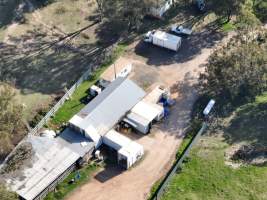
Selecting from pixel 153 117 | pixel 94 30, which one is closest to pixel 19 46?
pixel 94 30

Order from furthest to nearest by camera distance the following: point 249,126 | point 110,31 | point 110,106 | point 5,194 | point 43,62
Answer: point 110,31
point 43,62
point 249,126
point 110,106
point 5,194

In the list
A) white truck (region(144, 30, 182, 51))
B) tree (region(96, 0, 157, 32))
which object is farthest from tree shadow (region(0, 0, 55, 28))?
white truck (region(144, 30, 182, 51))

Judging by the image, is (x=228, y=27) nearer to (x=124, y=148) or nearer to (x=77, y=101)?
(x=77, y=101)

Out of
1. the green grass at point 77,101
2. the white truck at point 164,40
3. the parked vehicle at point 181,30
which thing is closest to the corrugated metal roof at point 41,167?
the green grass at point 77,101

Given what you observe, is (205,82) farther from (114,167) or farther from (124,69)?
(114,167)

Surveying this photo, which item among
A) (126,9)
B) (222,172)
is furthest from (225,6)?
(222,172)

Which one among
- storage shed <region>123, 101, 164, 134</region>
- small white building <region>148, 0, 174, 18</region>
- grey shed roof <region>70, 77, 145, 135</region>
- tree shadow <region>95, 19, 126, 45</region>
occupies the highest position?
small white building <region>148, 0, 174, 18</region>

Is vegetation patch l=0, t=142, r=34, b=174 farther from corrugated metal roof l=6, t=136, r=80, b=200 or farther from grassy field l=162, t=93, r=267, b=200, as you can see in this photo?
grassy field l=162, t=93, r=267, b=200
